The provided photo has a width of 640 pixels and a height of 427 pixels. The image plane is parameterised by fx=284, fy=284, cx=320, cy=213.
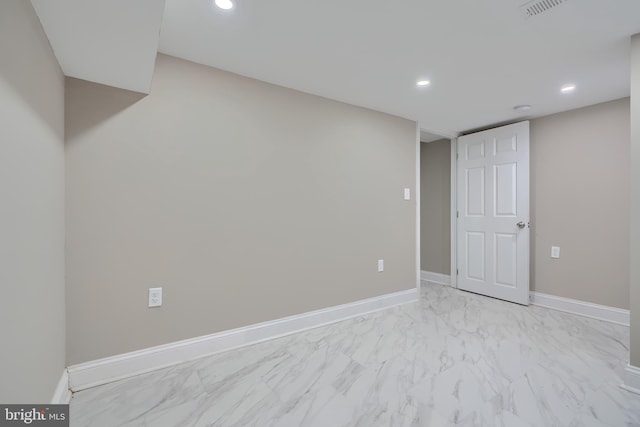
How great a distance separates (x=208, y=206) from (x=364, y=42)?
153cm

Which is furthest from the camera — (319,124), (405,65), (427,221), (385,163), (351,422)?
(427,221)

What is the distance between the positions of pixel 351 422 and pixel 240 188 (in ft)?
5.46

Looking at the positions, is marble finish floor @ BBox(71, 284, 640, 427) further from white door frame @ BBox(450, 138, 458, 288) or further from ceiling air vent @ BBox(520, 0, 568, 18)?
ceiling air vent @ BBox(520, 0, 568, 18)

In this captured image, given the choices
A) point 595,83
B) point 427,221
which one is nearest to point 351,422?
point 595,83

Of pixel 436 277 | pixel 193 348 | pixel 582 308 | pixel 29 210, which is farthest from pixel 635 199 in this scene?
pixel 29 210

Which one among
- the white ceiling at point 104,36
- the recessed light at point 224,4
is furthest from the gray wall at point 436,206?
the white ceiling at point 104,36

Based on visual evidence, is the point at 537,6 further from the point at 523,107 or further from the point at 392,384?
the point at 392,384

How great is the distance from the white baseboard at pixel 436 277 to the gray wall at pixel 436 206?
1.9 inches

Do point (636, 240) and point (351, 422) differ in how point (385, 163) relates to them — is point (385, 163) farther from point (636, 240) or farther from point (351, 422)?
point (351, 422)

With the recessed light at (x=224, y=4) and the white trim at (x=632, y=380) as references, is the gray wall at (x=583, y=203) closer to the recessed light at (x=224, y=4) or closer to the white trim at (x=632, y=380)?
the white trim at (x=632, y=380)

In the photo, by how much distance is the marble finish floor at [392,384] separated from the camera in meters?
1.46

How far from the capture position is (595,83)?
236cm

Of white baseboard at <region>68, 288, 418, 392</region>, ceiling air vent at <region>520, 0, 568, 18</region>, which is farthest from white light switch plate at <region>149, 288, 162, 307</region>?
ceiling air vent at <region>520, 0, 568, 18</region>

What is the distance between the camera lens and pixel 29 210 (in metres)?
1.13
